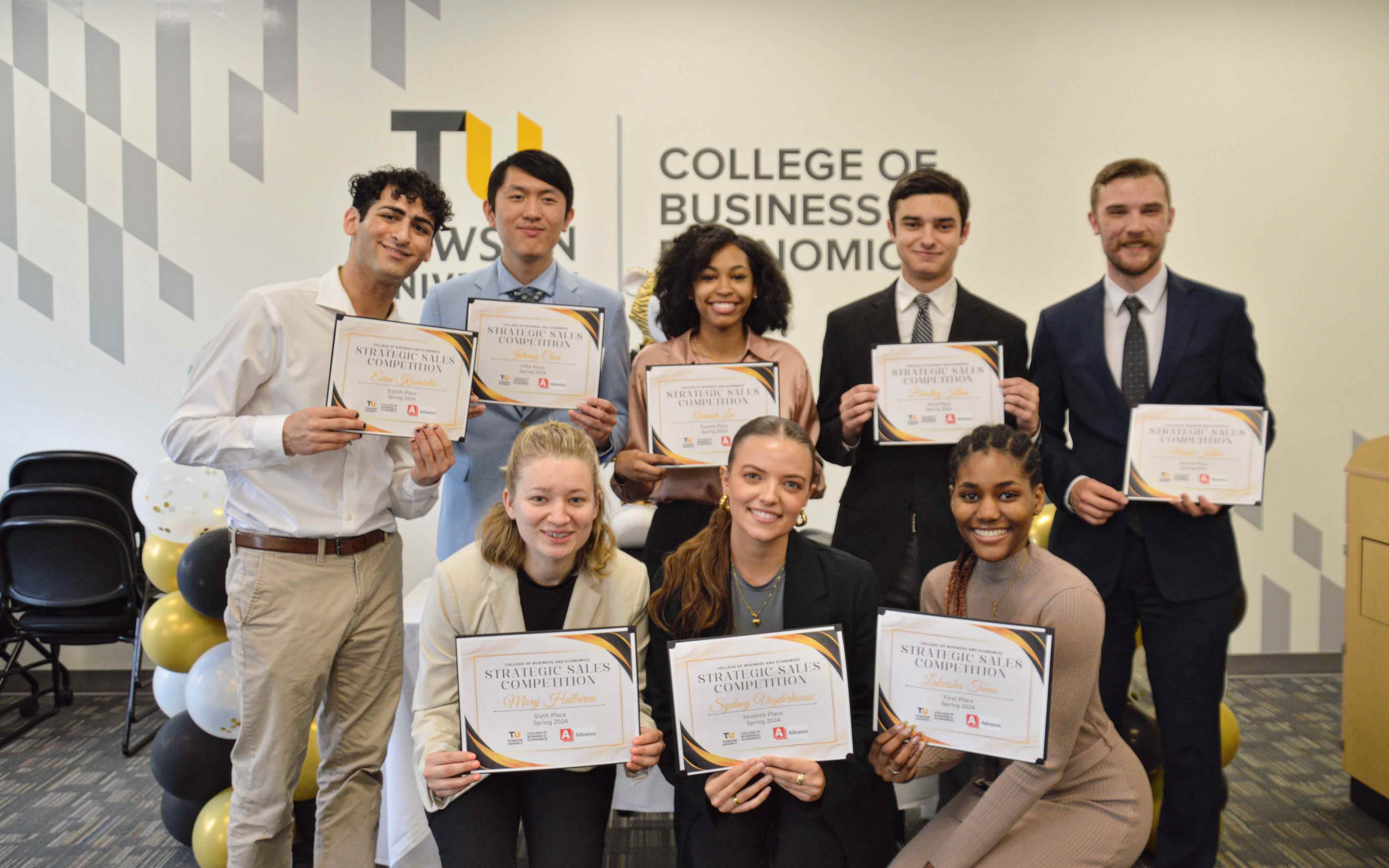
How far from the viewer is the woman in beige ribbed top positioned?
1.93 metres

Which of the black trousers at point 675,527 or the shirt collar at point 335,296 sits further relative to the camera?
the black trousers at point 675,527

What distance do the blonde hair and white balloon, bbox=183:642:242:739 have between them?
1.26 m

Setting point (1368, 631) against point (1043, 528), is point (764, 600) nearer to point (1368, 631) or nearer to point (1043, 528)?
point (1043, 528)

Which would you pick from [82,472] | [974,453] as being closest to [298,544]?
[974,453]

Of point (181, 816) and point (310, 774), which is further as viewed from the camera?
point (181, 816)

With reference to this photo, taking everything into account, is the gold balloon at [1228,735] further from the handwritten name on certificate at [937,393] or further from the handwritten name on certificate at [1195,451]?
the handwritten name on certificate at [937,393]

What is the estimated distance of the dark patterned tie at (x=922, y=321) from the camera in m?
2.50

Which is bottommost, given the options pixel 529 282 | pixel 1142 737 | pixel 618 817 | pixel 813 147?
pixel 618 817

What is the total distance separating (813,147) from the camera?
188 inches

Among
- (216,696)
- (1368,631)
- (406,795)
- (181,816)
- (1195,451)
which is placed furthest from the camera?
(1368,631)

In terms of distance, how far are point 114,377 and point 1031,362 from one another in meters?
4.38

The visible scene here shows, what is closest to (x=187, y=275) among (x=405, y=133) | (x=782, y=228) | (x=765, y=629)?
(x=405, y=133)

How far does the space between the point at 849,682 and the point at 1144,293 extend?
132 cm

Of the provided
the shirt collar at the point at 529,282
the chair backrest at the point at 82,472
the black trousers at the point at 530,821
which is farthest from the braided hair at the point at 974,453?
the chair backrest at the point at 82,472
